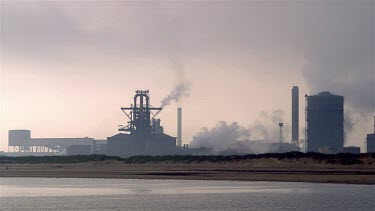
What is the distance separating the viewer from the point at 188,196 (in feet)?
198

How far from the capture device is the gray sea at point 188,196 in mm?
53000

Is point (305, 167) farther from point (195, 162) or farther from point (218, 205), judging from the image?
point (218, 205)

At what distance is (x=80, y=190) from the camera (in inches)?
2670

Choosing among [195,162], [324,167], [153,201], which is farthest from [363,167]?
A: [153,201]

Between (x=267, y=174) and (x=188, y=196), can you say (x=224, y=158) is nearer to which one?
(x=267, y=174)

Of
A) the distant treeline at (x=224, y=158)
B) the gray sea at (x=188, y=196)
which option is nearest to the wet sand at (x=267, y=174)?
the distant treeline at (x=224, y=158)

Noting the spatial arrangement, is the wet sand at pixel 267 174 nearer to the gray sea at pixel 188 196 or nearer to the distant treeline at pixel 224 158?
the distant treeline at pixel 224 158

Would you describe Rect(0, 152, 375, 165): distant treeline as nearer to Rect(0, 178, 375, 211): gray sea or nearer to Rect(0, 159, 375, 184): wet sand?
Rect(0, 159, 375, 184): wet sand

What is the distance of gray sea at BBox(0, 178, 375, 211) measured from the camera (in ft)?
174

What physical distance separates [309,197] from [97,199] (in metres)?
16.8

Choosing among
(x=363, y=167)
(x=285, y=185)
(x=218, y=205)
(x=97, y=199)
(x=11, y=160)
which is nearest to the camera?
(x=218, y=205)

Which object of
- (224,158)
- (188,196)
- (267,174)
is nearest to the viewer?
(188,196)

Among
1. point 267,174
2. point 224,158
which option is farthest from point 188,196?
point 224,158

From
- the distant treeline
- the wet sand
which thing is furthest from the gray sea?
the distant treeline
